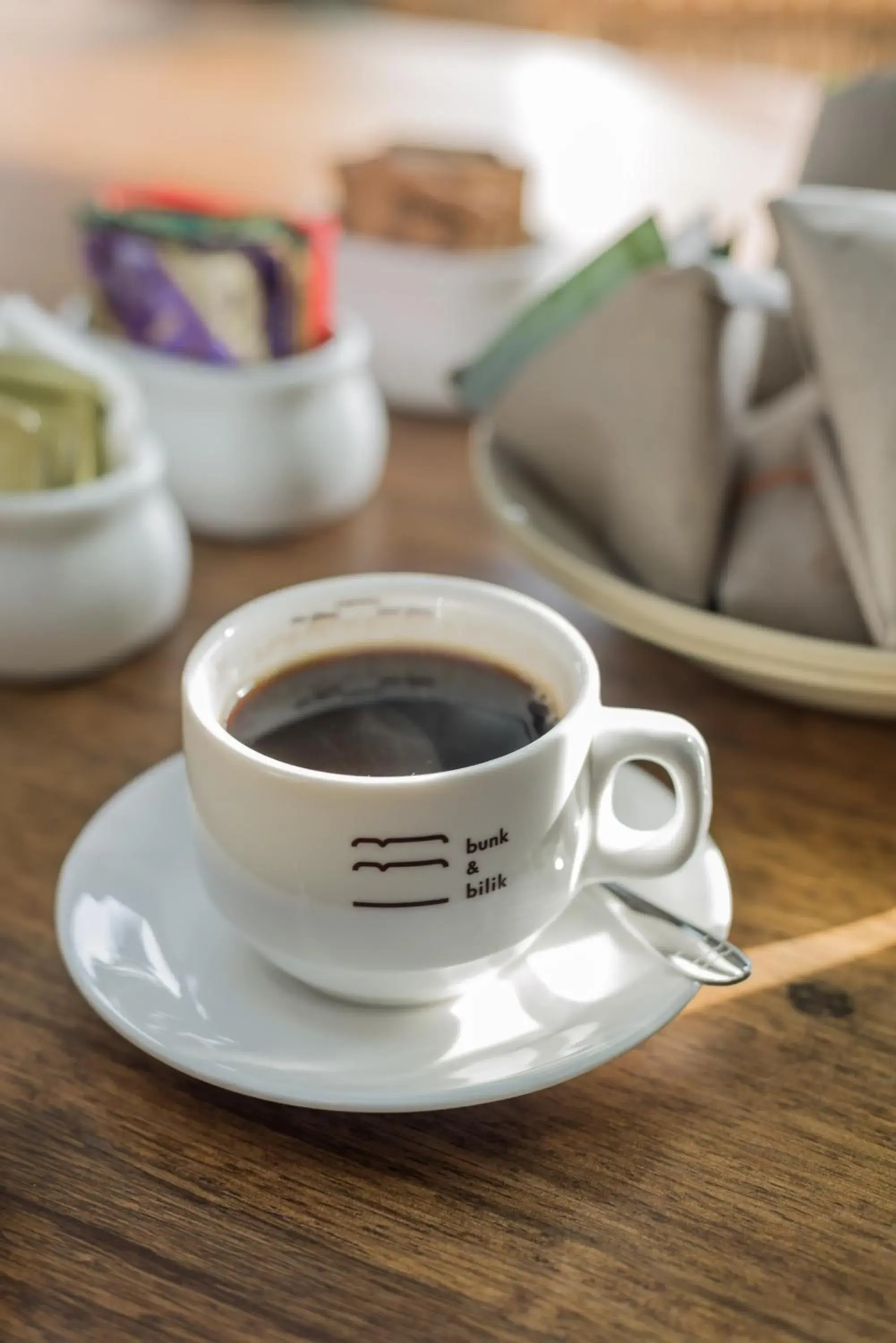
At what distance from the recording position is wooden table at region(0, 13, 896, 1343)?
33 centimetres

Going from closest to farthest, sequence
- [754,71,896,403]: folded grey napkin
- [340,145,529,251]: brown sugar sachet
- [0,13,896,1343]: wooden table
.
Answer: [0,13,896,1343]: wooden table → [754,71,896,403]: folded grey napkin → [340,145,529,251]: brown sugar sachet

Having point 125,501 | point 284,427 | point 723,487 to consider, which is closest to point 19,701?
point 125,501

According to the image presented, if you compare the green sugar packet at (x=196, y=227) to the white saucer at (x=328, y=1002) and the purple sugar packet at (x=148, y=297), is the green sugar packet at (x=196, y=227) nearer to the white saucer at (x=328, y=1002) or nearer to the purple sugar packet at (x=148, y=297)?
the purple sugar packet at (x=148, y=297)

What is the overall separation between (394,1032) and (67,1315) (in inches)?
4.2

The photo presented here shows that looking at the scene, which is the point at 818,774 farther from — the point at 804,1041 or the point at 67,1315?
the point at 67,1315

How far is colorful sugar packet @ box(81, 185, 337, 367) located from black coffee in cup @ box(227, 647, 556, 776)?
11.5 inches

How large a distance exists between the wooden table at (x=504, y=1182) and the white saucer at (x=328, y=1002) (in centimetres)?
2

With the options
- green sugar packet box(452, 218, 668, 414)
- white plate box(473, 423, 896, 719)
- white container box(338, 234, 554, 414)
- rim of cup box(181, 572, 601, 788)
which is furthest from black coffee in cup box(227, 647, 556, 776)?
white container box(338, 234, 554, 414)

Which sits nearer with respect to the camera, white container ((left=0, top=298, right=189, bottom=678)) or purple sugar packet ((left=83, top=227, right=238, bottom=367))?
white container ((left=0, top=298, right=189, bottom=678))

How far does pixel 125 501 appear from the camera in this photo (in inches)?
22.7

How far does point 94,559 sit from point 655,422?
24 cm

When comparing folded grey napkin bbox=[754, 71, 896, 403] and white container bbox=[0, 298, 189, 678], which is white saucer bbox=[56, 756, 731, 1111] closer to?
white container bbox=[0, 298, 189, 678]

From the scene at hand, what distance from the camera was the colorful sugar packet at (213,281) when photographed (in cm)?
67

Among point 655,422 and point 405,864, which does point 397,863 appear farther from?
point 655,422
